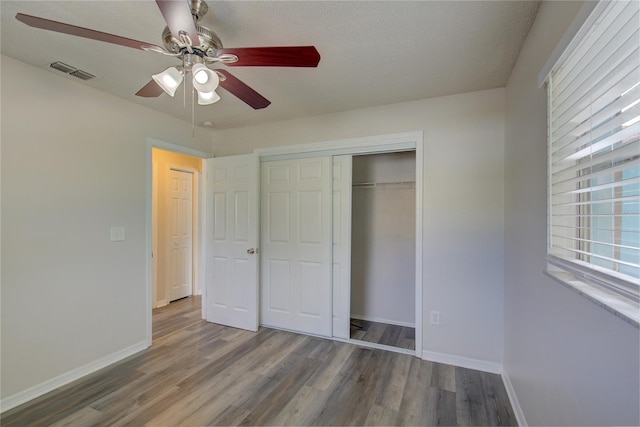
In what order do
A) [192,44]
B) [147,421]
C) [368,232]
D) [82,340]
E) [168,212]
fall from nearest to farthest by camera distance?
1. [192,44]
2. [147,421]
3. [82,340]
4. [368,232]
5. [168,212]

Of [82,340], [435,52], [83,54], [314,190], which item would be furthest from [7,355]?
[435,52]

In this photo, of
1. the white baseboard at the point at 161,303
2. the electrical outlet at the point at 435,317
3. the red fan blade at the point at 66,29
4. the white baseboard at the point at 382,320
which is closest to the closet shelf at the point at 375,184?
the electrical outlet at the point at 435,317

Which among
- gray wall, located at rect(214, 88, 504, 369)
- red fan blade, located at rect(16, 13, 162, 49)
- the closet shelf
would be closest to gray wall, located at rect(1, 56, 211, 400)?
red fan blade, located at rect(16, 13, 162, 49)

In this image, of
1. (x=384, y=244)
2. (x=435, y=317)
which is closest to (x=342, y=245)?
(x=384, y=244)

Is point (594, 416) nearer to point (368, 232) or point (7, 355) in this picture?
point (368, 232)

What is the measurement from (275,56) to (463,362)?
9.07 ft

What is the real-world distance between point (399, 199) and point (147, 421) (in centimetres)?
303

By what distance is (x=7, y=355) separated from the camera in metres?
1.94

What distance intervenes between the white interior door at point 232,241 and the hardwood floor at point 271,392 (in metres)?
0.59

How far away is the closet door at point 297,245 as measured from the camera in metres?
3.08

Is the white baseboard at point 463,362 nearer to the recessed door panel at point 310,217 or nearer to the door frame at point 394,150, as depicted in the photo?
the door frame at point 394,150

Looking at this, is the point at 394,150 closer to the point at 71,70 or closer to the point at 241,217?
the point at 241,217

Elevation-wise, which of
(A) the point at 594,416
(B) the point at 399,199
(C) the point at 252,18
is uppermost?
(C) the point at 252,18

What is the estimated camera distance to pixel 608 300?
84cm
